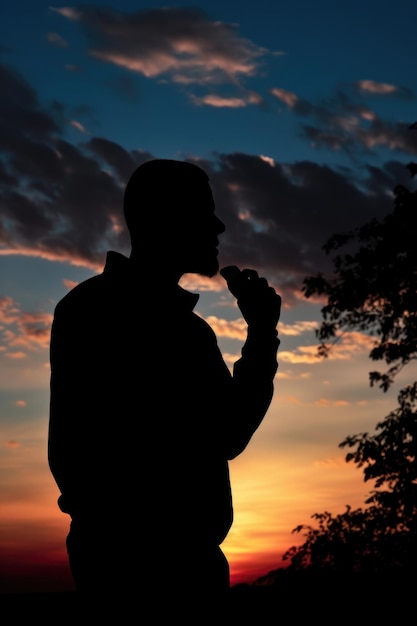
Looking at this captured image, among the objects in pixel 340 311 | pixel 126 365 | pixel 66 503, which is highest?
pixel 340 311

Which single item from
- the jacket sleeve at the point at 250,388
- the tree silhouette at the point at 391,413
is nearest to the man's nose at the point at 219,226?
the jacket sleeve at the point at 250,388

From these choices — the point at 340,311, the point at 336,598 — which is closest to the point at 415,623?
the point at 336,598

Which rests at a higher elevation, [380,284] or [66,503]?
[380,284]

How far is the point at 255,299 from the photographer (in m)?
3.00

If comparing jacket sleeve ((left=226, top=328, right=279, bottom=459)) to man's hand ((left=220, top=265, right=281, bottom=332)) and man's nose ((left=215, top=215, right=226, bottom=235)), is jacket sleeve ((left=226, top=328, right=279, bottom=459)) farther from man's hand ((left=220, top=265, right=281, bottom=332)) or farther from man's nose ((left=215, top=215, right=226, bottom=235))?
man's nose ((left=215, top=215, right=226, bottom=235))

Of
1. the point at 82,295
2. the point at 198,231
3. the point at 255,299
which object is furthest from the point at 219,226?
the point at 82,295

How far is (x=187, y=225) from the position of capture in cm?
302

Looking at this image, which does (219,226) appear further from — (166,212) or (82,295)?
(82,295)

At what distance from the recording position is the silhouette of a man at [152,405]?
260 cm

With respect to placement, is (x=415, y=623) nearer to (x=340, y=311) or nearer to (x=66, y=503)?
(x=66, y=503)

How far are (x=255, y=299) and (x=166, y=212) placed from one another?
0.47 meters

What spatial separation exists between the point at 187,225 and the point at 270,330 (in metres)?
0.51

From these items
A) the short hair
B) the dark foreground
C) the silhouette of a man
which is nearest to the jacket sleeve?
the silhouette of a man

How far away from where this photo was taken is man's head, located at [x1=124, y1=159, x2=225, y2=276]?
2.99 meters
